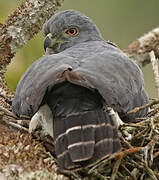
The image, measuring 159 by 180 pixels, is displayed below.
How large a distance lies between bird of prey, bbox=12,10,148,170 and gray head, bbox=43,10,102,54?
1.12m

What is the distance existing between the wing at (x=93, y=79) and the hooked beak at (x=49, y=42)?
104 cm

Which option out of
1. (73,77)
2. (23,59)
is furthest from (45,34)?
(73,77)

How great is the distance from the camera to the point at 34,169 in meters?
4.04

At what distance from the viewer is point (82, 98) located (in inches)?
173

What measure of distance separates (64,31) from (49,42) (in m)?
0.22

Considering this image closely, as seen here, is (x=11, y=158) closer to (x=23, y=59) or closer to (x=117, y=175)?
(x=117, y=175)

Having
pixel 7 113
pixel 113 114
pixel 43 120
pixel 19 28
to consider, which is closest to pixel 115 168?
pixel 113 114

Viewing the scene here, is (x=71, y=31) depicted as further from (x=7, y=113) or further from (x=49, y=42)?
(x=7, y=113)

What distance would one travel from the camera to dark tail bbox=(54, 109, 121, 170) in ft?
13.5

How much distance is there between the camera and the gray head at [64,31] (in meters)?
6.19

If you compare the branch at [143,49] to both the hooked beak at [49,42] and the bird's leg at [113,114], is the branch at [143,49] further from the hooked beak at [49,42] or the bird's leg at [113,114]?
the bird's leg at [113,114]

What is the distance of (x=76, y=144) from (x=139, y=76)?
123 centimetres

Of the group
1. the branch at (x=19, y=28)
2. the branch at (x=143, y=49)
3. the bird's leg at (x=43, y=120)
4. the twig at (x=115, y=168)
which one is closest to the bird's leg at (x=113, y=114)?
the twig at (x=115, y=168)

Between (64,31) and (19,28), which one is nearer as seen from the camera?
(19,28)
